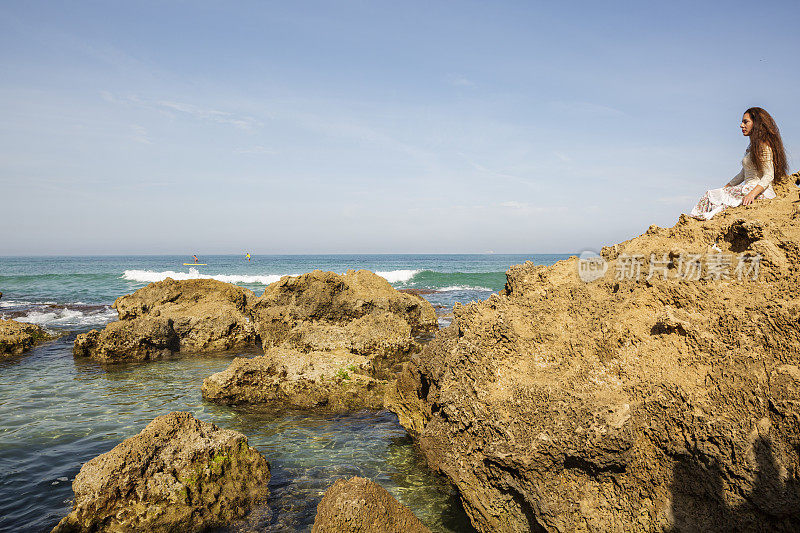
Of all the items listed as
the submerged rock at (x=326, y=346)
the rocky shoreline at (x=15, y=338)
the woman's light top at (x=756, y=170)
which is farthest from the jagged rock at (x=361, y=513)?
the rocky shoreline at (x=15, y=338)

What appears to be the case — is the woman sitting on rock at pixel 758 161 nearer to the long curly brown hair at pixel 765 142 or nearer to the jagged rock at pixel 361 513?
the long curly brown hair at pixel 765 142

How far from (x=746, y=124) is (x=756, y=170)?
48 centimetres

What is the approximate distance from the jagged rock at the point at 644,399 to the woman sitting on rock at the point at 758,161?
309 mm

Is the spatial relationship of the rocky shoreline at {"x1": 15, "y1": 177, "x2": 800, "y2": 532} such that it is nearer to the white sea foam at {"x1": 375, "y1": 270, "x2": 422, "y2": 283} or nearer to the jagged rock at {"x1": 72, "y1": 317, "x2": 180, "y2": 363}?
the jagged rock at {"x1": 72, "y1": 317, "x2": 180, "y2": 363}

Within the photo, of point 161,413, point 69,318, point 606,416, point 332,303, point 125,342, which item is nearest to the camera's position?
point 606,416

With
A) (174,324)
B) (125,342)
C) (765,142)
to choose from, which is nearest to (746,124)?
(765,142)

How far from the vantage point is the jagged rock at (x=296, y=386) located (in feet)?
24.6

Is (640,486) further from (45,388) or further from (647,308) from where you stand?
(45,388)

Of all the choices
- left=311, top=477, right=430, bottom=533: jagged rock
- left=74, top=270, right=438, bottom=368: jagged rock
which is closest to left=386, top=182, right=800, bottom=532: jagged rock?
left=311, top=477, right=430, bottom=533: jagged rock

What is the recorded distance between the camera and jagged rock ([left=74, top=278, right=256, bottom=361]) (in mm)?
10891

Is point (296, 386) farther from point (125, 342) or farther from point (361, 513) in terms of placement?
point (125, 342)

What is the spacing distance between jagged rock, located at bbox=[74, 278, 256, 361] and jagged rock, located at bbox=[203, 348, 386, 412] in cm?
426

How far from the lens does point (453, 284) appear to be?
128 feet

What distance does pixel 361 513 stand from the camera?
3.57m
